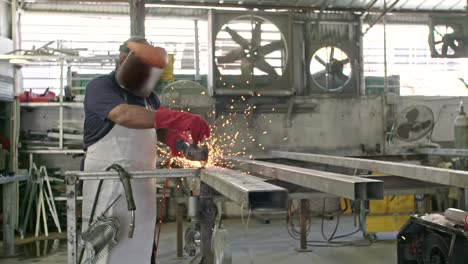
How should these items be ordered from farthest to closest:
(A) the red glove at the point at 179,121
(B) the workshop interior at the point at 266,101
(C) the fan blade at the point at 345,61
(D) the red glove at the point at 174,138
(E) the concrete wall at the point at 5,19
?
(C) the fan blade at the point at 345,61, (E) the concrete wall at the point at 5,19, (B) the workshop interior at the point at 266,101, (D) the red glove at the point at 174,138, (A) the red glove at the point at 179,121

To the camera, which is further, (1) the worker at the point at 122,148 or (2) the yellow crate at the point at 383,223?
(2) the yellow crate at the point at 383,223

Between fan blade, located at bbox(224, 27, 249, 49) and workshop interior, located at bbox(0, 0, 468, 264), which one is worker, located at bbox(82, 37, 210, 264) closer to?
workshop interior, located at bbox(0, 0, 468, 264)

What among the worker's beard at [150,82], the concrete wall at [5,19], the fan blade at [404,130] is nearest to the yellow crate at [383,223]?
the fan blade at [404,130]

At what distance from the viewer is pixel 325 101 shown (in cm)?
704

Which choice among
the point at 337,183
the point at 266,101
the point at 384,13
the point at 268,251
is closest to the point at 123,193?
the point at 337,183

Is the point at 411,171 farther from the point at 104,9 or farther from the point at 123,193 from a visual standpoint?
the point at 104,9

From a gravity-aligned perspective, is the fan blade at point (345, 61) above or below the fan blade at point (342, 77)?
above

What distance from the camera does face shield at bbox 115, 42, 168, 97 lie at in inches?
72.2

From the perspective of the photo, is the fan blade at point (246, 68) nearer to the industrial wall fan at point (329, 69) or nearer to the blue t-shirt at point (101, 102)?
the industrial wall fan at point (329, 69)

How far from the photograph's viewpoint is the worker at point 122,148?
1.92m

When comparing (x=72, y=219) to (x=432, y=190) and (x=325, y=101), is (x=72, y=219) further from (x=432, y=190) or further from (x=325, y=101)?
(x=325, y=101)

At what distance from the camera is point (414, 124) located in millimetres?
6188

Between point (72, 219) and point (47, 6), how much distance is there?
5698 millimetres

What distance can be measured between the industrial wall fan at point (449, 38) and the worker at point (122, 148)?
5.59 m
